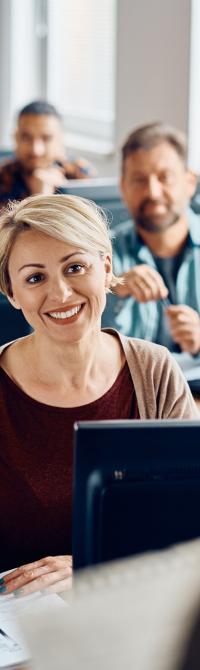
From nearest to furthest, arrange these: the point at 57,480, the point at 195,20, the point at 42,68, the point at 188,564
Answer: the point at 188,564
the point at 57,480
the point at 195,20
the point at 42,68

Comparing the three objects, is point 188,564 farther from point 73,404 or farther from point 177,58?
point 177,58

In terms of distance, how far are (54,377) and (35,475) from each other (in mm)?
151

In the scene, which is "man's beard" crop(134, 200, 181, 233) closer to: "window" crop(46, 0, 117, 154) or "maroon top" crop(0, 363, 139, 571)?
"maroon top" crop(0, 363, 139, 571)

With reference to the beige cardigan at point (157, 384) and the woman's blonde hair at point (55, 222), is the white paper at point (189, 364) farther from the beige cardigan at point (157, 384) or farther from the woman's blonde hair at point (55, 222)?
the woman's blonde hair at point (55, 222)

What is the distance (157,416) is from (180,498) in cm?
61

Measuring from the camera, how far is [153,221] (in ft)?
11.2

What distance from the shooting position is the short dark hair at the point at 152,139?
344 centimetres

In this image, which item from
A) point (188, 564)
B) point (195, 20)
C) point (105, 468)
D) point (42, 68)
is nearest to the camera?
point (188, 564)

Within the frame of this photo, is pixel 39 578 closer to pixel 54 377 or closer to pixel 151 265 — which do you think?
pixel 54 377

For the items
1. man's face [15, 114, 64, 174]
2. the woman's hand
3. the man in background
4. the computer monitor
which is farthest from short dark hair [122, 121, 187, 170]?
the woman's hand

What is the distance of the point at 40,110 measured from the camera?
202 inches

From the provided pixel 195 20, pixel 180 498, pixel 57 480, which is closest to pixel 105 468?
pixel 180 498

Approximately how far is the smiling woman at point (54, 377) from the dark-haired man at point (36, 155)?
10.1 ft

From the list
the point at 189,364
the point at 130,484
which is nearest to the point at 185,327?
the point at 189,364
